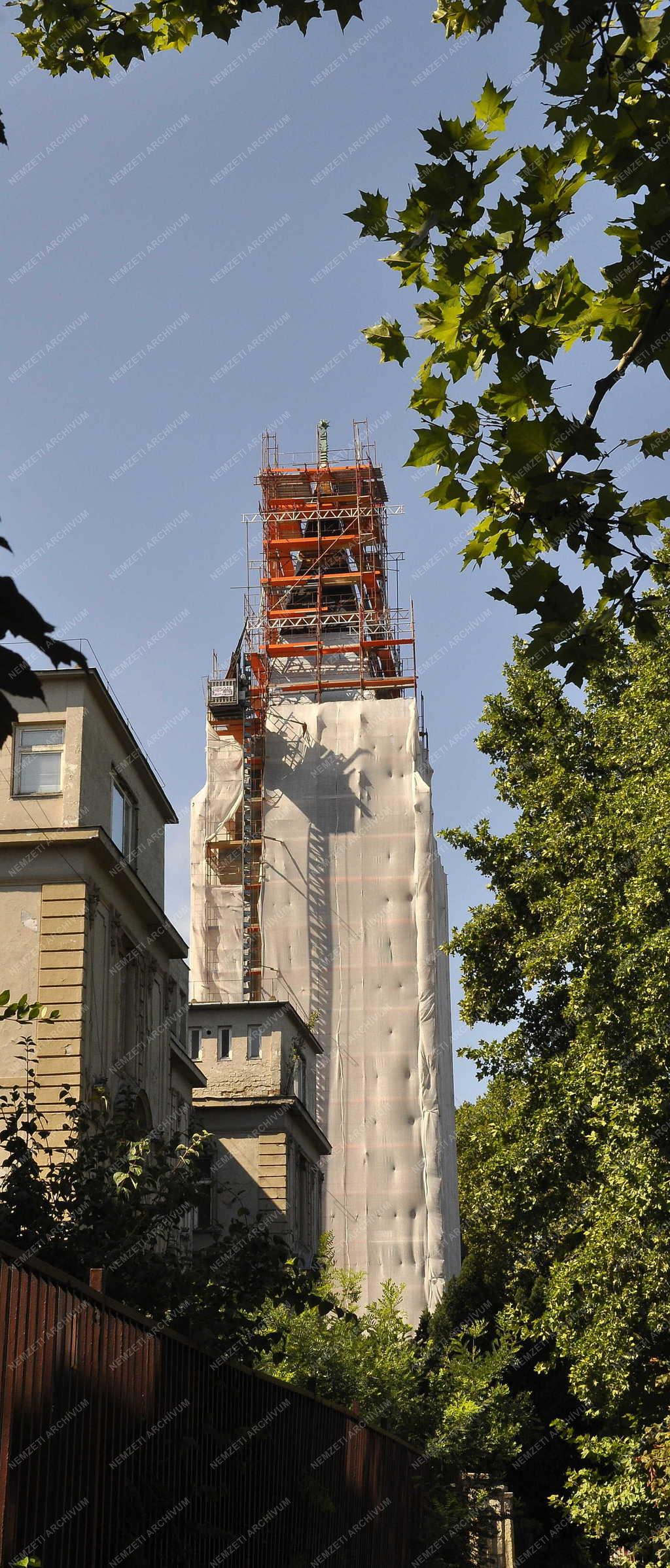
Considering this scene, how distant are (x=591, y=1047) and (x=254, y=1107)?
15.9 m

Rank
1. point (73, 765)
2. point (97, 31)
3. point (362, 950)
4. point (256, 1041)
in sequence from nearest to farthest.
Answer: point (97, 31)
point (73, 765)
point (256, 1041)
point (362, 950)

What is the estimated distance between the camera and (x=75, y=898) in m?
24.1

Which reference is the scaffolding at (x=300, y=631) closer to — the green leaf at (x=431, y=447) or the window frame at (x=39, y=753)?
the window frame at (x=39, y=753)

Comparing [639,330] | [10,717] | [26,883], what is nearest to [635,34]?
[639,330]

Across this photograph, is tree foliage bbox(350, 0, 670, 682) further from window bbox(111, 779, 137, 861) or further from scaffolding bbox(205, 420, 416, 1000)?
scaffolding bbox(205, 420, 416, 1000)

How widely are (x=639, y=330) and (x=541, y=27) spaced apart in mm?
1317

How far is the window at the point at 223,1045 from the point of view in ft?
131

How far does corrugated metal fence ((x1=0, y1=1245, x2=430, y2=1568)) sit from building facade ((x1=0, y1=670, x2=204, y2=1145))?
34.9 ft

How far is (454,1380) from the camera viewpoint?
989 inches

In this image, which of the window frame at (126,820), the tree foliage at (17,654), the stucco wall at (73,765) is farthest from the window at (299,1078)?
the tree foliage at (17,654)

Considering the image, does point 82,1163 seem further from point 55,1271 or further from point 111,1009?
point 111,1009

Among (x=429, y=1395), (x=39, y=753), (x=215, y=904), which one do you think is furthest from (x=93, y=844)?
(x=215, y=904)

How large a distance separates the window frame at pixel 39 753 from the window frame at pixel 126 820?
A: 1.60 metres

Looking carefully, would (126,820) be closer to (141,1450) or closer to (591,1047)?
(591,1047)
